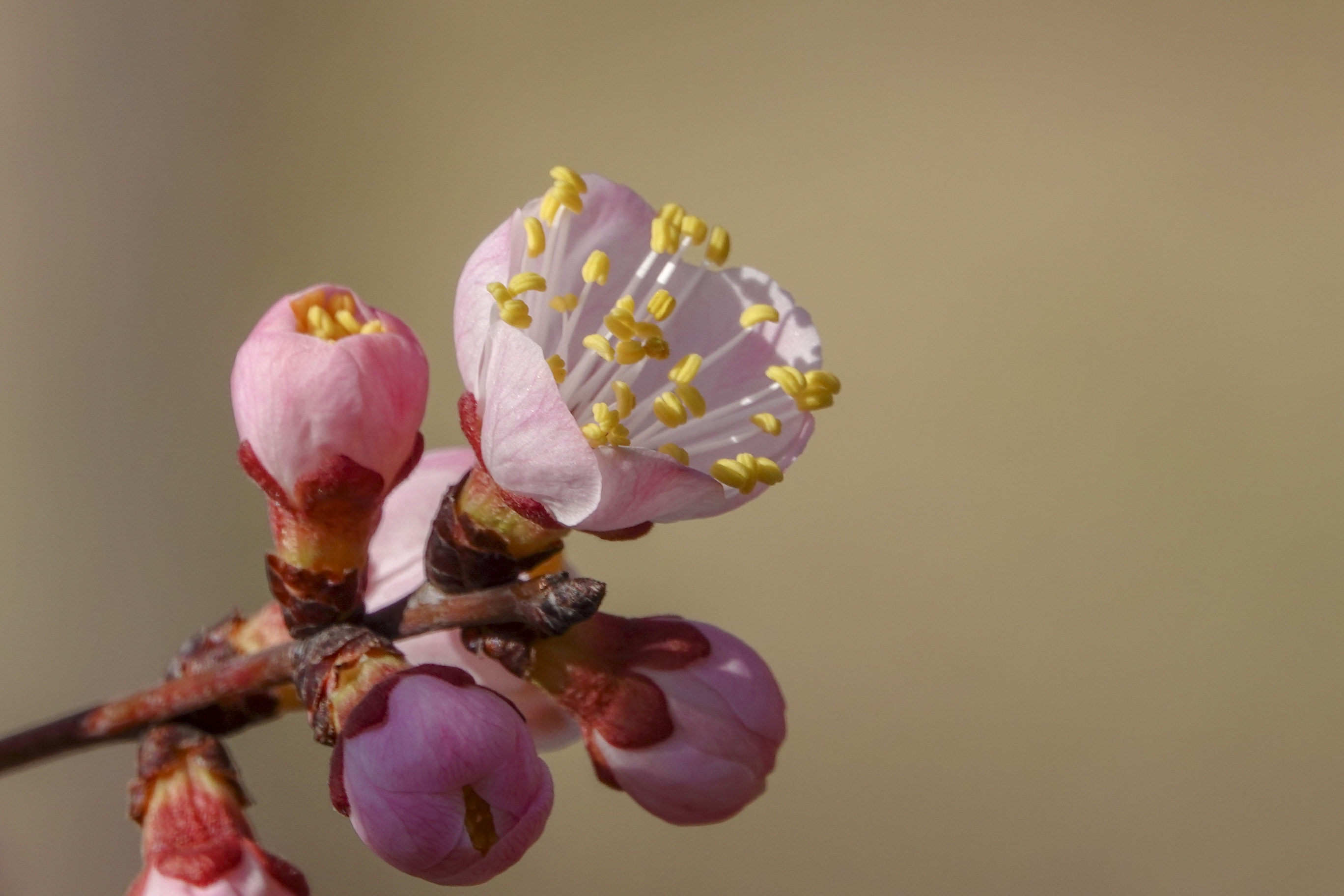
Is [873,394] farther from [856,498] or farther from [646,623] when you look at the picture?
[646,623]

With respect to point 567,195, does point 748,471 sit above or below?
below

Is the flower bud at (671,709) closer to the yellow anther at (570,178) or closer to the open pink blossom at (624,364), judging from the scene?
the open pink blossom at (624,364)

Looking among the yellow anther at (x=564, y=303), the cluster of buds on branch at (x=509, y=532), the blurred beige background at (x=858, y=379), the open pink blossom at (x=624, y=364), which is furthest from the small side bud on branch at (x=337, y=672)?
the blurred beige background at (x=858, y=379)

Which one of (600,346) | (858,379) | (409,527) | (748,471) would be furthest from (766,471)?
(858,379)

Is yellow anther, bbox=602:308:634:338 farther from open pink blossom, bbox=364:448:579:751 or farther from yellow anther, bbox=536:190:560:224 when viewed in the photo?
open pink blossom, bbox=364:448:579:751

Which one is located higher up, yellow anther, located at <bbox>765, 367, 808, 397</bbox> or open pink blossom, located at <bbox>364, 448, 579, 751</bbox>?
yellow anther, located at <bbox>765, 367, 808, 397</bbox>

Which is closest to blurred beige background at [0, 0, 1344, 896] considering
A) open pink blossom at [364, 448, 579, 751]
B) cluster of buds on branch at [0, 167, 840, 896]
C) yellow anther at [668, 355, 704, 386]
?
open pink blossom at [364, 448, 579, 751]

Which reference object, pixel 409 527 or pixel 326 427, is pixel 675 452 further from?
pixel 409 527

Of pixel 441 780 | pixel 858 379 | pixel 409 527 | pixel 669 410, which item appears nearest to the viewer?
pixel 441 780
